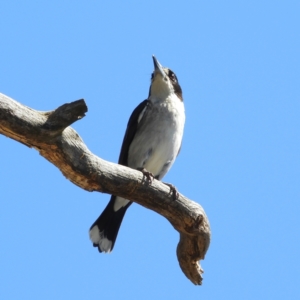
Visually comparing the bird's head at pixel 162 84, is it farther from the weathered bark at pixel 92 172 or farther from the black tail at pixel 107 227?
the weathered bark at pixel 92 172

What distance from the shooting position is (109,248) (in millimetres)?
6809

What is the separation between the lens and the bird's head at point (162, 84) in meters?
7.33

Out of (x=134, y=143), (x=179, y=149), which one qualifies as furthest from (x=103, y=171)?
(x=179, y=149)

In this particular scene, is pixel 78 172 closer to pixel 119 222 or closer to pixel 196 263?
pixel 196 263

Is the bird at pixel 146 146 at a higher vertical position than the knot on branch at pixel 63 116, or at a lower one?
higher

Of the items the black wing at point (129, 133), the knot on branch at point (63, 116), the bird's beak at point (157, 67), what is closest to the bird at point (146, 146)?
the black wing at point (129, 133)

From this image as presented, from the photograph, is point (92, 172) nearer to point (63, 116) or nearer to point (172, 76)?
point (63, 116)

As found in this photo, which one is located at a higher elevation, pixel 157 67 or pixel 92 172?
pixel 157 67

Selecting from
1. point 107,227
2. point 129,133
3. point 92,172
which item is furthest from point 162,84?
point 92,172

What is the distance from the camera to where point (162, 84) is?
292 inches

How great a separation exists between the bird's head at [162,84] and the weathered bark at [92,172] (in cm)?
199

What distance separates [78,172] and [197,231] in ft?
4.69

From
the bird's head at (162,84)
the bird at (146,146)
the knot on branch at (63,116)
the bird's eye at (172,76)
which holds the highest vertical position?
the bird's eye at (172,76)

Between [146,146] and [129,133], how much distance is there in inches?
13.2
